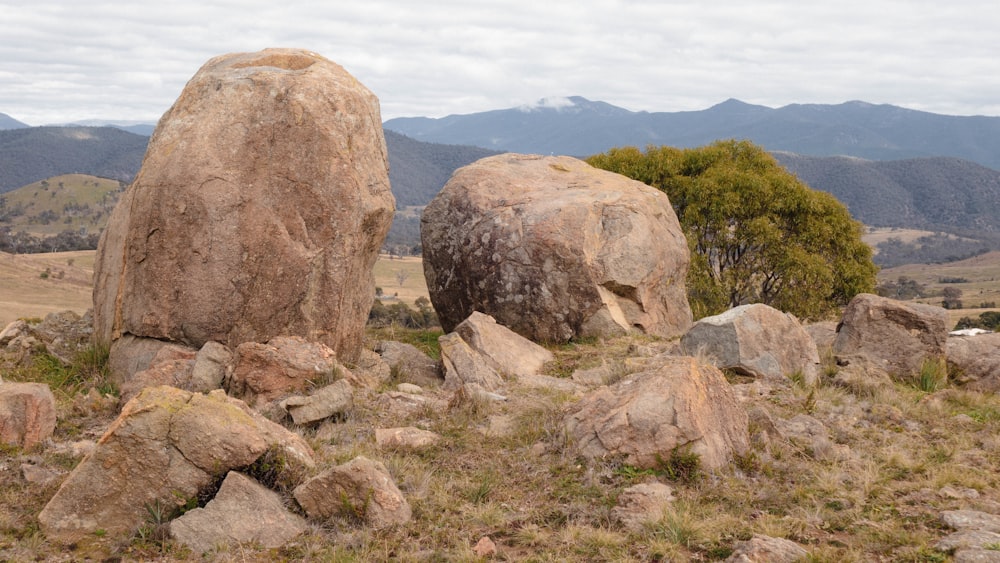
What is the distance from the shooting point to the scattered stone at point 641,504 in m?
6.91

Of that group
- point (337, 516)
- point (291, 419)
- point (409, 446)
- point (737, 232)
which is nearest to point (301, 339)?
point (291, 419)

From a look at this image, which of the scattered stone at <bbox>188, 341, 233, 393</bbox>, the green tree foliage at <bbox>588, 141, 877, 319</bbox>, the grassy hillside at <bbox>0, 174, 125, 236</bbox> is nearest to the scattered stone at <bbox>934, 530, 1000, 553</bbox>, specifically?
the scattered stone at <bbox>188, 341, 233, 393</bbox>

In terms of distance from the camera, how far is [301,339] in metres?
11.2

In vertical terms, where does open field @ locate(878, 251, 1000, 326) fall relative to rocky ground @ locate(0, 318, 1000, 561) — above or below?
below

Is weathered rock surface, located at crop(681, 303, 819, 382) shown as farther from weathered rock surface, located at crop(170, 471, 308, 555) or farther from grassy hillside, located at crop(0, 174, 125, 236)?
grassy hillside, located at crop(0, 174, 125, 236)

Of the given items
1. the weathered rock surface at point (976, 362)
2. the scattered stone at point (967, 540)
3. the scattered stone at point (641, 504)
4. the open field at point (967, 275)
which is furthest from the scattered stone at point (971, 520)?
the open field at point (967, 275)

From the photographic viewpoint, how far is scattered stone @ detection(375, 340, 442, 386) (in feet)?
40.8

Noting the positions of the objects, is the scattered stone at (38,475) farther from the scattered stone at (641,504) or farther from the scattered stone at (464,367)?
the scattered stone at (464,367)

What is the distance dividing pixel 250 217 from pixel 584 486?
6.39m

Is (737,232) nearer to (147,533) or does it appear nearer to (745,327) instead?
(745,327)

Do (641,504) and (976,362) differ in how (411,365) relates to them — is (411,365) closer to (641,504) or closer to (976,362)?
(641,504)

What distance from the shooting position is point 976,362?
1356 centimetres

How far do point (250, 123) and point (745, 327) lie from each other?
26.0ft

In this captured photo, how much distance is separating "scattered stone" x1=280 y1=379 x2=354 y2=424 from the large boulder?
248 inches
